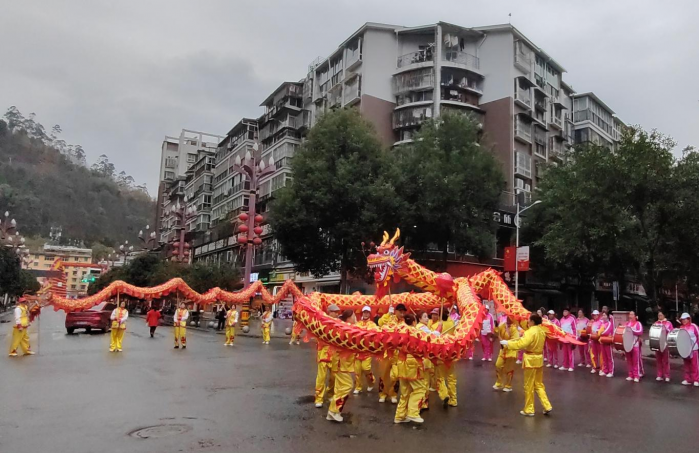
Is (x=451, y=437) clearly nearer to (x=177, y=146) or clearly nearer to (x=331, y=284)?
(x=331, y=284)

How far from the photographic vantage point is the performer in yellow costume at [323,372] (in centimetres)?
849

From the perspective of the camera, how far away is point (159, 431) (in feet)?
23.3

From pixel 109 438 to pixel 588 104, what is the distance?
5889 cm

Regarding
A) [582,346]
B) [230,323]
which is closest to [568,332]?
[582,346]

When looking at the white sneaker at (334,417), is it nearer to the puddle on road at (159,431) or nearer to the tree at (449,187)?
the puddle on road at (159,431)

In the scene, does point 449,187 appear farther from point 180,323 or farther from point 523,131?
point 523,131

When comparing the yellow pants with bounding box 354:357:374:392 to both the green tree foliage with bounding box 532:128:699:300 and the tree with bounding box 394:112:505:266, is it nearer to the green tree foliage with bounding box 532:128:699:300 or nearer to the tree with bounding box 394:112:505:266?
the green tree foliage with bounding box 532:128:699:300

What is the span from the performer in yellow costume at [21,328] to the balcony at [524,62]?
136 feet

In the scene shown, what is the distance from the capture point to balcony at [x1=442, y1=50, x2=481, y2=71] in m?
44.4

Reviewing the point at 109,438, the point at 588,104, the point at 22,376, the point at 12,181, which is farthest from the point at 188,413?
the point at 12,181

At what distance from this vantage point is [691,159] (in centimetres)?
2253

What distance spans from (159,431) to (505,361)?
6.63 metres

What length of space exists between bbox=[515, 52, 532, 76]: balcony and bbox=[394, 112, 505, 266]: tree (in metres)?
17.0

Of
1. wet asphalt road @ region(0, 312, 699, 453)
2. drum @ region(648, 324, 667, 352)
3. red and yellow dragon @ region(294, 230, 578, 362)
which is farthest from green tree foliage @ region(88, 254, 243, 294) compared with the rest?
drum @ region(648, 324, 667, 352)
